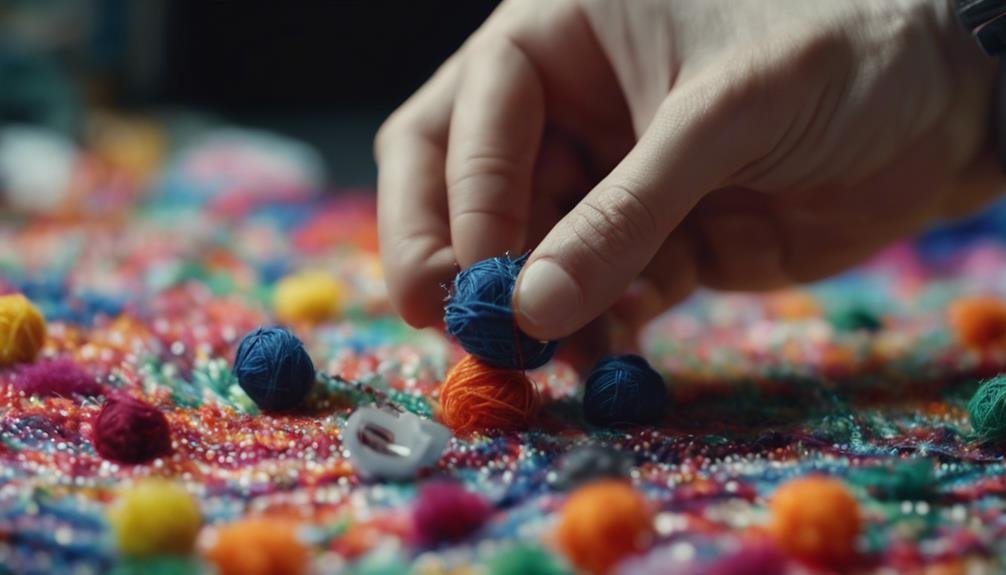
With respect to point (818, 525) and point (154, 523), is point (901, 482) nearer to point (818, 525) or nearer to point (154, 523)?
point (818, 525)

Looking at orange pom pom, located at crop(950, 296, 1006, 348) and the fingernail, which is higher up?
orange pom pom, located at crop(950, 296, 1006, 348)

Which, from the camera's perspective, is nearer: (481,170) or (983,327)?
(481,170)

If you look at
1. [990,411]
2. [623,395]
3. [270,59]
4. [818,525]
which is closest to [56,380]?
[623,395]

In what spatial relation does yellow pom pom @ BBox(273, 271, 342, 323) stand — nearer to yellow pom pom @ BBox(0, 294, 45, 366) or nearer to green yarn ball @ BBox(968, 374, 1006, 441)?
yellow pom pom @ BBox(0, 294, 45, 366)

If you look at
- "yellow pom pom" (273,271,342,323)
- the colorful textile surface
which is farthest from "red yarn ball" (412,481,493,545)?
"yellow pom pom" (273,271,342,323)

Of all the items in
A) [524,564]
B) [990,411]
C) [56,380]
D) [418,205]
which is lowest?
[524,564]

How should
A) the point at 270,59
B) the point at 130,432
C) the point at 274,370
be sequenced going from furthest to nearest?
the point at 270,59 → the point at 274,370 → the point at 130,432

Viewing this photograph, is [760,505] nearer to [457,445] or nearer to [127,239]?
[457,445]
